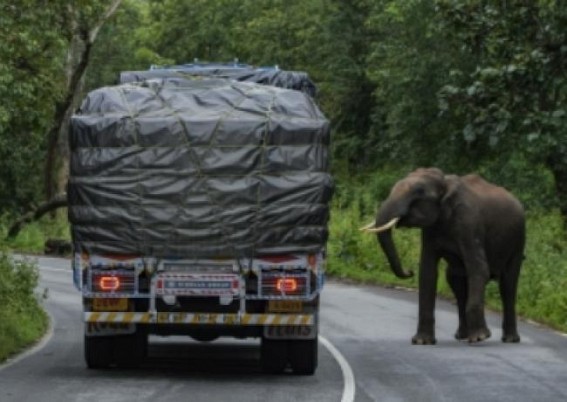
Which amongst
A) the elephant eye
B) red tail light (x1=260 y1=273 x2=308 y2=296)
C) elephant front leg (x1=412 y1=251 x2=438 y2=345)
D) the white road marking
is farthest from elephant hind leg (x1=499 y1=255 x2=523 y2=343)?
red tail light (x1=260 y1=273 x2=308 y2=296)

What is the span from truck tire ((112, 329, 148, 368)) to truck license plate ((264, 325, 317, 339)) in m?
1.43

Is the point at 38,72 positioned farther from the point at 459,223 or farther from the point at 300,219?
the point at 300,219

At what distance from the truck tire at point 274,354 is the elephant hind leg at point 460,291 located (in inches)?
185

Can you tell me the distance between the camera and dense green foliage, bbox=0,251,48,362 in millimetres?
19986

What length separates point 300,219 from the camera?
15852 mm

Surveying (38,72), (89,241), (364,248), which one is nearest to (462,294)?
(89,241)

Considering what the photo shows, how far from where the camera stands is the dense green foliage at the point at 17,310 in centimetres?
1999

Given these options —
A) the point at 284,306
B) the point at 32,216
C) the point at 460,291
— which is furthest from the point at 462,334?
the point at 32,216

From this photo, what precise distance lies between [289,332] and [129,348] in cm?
181

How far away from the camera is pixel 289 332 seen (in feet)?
52.9

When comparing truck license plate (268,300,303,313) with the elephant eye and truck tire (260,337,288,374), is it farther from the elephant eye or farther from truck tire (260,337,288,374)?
the elephant eye

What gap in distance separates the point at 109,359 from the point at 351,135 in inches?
1774

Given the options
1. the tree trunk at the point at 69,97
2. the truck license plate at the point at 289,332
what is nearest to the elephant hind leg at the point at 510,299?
the truck license plate at the point at 289,332

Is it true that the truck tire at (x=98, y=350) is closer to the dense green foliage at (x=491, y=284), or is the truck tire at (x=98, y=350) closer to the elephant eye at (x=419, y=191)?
the elephant eye at (x=419, y=191)
